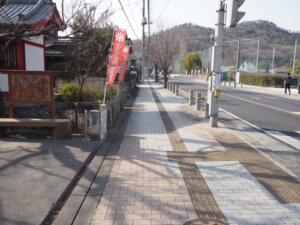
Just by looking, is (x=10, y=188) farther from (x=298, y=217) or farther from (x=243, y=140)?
(x=243, y=140)

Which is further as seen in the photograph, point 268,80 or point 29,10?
point 268,80

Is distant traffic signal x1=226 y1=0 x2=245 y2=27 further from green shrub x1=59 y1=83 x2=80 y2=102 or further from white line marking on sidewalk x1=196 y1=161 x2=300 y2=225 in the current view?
green shrub x1=59 y1=83 x2=80 y2=102

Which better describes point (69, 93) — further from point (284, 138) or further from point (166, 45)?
point (166, 45)

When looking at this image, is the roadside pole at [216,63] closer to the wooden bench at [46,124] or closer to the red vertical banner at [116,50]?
the red vertical banner at [116,50]

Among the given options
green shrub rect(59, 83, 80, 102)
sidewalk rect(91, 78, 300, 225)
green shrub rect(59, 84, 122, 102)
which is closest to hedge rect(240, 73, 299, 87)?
green shrub rect(59, 84, 122, 102)

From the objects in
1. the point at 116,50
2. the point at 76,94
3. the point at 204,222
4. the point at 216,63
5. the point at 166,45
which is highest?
the point at 166,45

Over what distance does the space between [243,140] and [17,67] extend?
990 centimetres

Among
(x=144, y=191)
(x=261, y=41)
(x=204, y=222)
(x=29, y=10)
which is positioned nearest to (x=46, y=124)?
(x=144, y=191)

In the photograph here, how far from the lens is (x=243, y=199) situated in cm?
408

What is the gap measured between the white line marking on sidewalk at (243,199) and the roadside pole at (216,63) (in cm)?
387

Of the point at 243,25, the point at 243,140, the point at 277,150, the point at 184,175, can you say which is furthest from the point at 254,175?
the point at 243,25

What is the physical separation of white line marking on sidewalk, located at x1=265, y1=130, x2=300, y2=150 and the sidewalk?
1507 millimetres

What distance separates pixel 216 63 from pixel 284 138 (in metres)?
3.23

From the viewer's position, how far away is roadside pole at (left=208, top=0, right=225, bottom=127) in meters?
8.59
